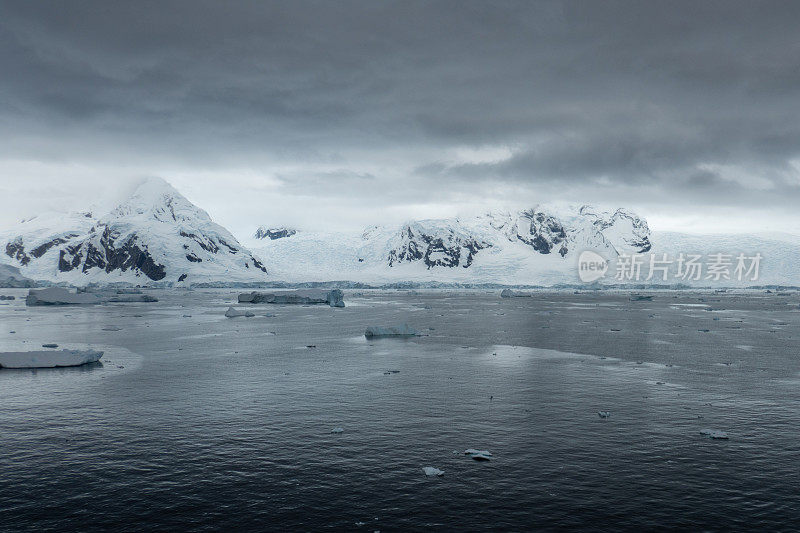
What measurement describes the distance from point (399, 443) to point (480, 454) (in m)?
3.05

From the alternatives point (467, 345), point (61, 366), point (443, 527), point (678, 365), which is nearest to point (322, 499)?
point (443, 527)

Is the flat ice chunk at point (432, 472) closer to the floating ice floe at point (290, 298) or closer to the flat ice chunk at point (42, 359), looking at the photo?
the flat ice chunk at point (42, 359)

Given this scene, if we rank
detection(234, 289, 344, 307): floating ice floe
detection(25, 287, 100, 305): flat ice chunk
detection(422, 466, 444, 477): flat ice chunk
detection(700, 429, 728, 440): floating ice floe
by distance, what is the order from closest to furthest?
detection(422, 466, 444, 477): flat ice chunk < detection(700, 429, 728, 440): floating ice floe < detection(25, 287, 100, 305): flat ice chunk < detection(234, 289, 344, 307): floating ice floe

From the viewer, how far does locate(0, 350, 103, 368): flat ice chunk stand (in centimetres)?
3562

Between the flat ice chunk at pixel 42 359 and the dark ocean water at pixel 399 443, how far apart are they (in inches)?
58.6

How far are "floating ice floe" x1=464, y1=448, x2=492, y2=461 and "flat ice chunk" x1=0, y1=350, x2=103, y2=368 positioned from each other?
91.9 feet

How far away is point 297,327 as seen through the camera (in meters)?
67.7

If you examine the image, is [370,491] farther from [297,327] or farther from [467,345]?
[297,327]

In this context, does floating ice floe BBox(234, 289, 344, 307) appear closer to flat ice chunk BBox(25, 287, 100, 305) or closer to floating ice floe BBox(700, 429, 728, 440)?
flat ice chunk BBox(25, 287, 100, 305)

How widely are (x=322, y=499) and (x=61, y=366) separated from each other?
2771 cm

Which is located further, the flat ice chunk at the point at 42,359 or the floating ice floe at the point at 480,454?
the flat ice chunk at the point at 42,359

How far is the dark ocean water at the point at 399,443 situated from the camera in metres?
15.3

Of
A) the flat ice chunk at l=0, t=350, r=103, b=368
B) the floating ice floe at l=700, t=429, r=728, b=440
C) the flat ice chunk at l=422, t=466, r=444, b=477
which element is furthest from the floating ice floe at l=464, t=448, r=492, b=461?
the flat ice chunk at l=0, t=350, r=103, b=368

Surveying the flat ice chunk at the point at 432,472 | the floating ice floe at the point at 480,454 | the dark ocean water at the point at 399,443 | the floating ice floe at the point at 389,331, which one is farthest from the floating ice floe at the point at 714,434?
the floating ice floe at the point at 389,331
